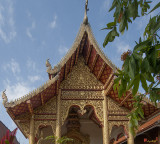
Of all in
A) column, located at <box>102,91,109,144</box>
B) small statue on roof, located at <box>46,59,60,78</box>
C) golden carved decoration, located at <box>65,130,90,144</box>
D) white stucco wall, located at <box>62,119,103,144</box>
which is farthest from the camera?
white stucco wall, located at <box>62,119,103,144</box>

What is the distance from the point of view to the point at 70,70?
7547mm

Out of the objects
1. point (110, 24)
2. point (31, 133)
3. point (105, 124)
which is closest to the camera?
point (110, 24)

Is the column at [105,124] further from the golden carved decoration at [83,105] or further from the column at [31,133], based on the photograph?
the column at [31,133]

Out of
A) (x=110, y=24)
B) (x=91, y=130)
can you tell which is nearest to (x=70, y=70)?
(x=91, y=130)

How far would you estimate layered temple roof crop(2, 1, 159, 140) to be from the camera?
643 centimetres

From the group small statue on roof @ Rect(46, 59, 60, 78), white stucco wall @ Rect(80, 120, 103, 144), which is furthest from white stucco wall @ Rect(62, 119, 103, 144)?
small statue on roof @ Rect(46, 59, 60, 78)

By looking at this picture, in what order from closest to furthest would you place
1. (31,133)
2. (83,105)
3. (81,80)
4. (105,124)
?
1. (31,133)
2. (105,124)
3. (83,105)
4. (81,80)

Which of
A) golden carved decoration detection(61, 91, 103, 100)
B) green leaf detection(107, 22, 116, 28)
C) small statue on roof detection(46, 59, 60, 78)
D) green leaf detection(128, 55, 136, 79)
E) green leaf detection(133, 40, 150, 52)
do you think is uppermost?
small statue on roof detection(46, 59, 60, 78)

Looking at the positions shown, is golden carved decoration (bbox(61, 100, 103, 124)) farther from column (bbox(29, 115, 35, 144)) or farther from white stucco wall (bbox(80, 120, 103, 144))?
white stucco wall (bbox(80, 120, 103, 144))

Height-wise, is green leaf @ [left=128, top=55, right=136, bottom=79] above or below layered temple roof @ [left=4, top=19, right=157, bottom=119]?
below

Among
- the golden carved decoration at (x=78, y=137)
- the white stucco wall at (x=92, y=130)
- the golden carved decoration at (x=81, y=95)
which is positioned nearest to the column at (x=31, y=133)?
the golden carved decoration at (x=81, y=95)

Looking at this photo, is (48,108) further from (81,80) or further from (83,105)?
(81,80)

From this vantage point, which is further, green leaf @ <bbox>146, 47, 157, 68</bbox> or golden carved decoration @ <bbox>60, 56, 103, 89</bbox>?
golden carved decoration @ <bbox>60, 56, 103, 89</bbox>

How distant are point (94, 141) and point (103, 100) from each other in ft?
9.47
